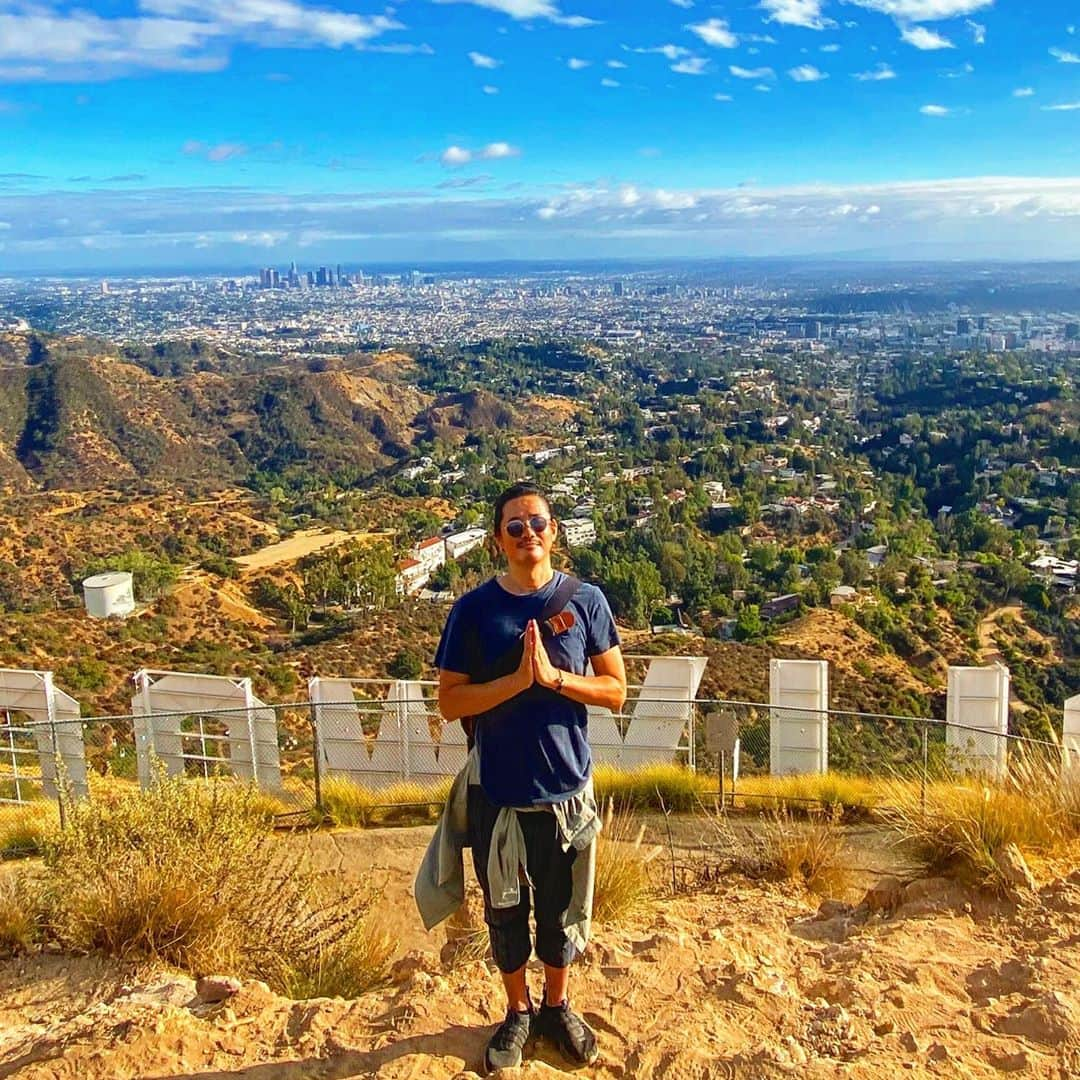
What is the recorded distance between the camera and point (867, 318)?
144250 millimetres

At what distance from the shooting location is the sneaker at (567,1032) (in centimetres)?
252

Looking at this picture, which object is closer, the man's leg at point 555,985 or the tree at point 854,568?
the man's leg at point 555,985

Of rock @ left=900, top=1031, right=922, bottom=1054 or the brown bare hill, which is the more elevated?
rock @ left=900, top=1031, right=922, bottom=1054

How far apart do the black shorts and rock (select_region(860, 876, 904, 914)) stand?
1.56 m

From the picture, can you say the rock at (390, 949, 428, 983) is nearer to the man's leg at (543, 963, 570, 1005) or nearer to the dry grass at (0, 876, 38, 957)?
the man's leg at (543, 963, 570, 1005)

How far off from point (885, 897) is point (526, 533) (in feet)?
7.20

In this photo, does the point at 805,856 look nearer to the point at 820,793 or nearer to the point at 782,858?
the point at 782,858

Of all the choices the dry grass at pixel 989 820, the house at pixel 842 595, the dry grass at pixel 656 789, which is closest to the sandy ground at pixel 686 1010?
the dry grass at pixel 989 820

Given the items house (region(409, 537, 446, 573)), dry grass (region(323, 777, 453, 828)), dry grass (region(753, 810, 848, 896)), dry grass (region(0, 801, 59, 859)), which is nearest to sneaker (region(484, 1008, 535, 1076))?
dry grass (region(753, 810, 848, 896))

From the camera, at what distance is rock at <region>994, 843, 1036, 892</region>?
11.4 ft

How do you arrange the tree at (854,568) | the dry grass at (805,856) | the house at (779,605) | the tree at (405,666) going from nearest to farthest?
the dry grass at (805,856), the tree at (405,666), the house at (779,605), the tree at (854,568)

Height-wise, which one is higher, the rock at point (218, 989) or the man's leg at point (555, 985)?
the man's leg at point (555, 985)

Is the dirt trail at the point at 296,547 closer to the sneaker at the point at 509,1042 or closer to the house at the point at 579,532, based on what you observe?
the house at the point at 579,532

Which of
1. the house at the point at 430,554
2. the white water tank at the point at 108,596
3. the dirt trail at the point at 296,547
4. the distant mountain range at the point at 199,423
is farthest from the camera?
the distant mountain range at the point at 199,423
